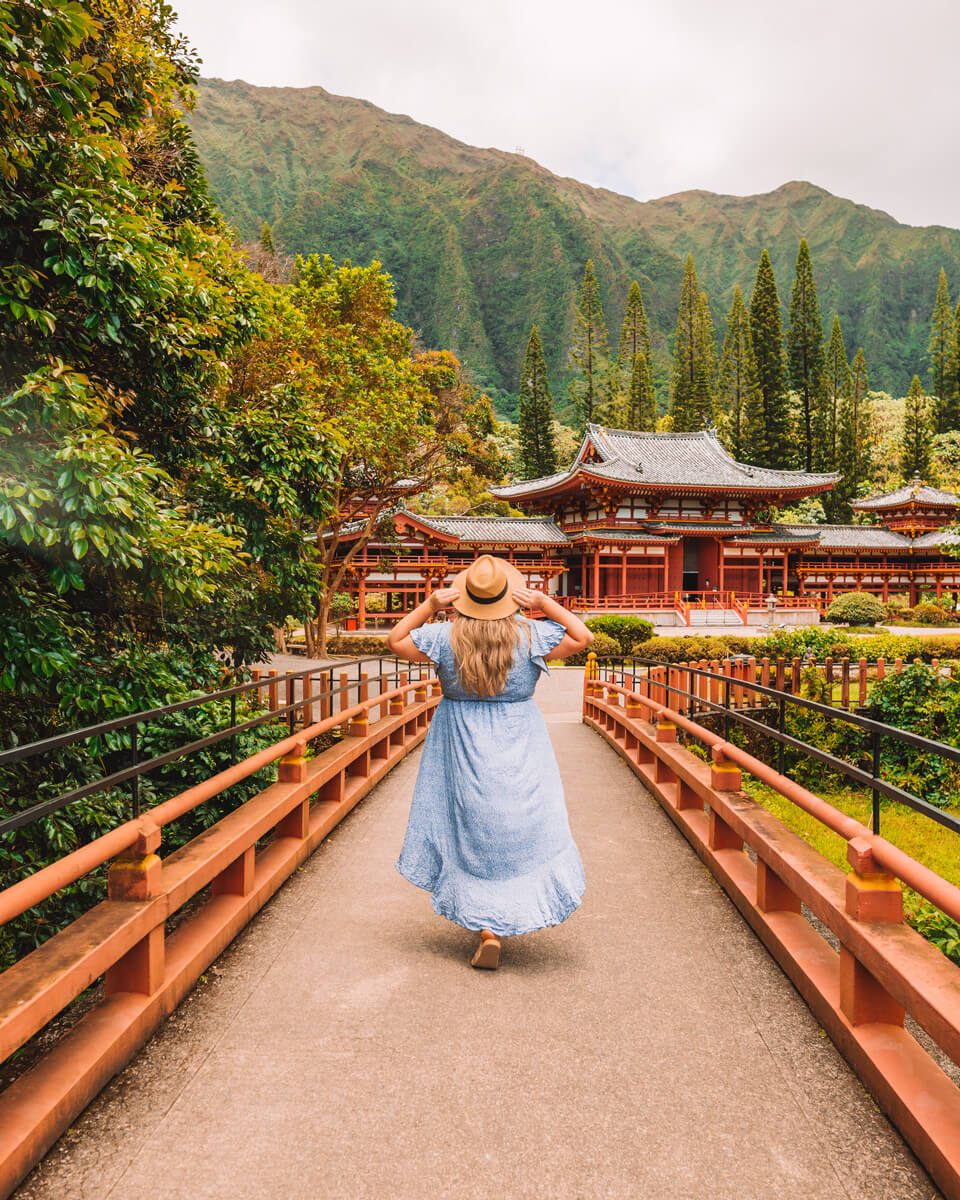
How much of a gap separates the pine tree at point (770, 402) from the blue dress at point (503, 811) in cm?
5204

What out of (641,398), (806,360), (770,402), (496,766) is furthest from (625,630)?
(806,360)

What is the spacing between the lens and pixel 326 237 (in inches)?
4614

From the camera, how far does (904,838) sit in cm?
848

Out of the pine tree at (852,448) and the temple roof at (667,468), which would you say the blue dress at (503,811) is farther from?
the pine tree at (852,448)

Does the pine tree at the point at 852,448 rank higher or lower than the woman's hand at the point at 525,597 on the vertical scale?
higher

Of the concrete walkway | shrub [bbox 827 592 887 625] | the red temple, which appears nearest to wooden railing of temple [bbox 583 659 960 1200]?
the concrete walkway

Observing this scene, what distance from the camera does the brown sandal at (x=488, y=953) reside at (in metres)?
3.43

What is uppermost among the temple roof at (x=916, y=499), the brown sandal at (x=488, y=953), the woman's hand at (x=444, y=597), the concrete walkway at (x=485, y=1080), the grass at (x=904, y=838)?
the temple roof at (x=916, y=499)

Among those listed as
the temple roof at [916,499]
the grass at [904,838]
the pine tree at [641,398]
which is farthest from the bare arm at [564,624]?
the pine tree at [641,398]

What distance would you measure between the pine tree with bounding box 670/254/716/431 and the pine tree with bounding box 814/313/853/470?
7.45 m

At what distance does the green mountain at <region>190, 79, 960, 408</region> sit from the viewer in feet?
366

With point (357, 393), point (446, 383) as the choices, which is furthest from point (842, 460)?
point (357, 393)

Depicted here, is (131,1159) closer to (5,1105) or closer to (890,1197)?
(5,1105)

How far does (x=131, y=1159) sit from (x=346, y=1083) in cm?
66
